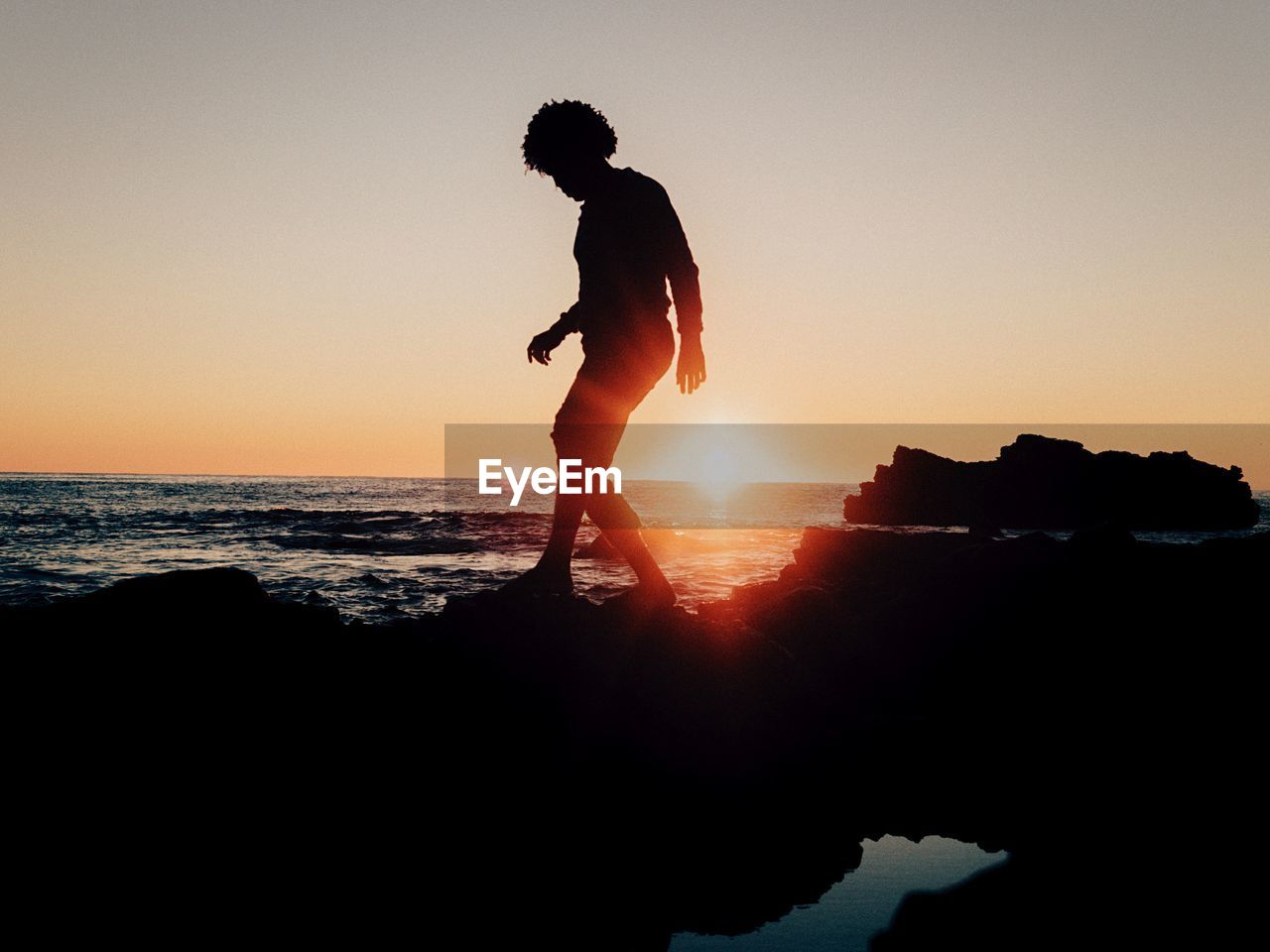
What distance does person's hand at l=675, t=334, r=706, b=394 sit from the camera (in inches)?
164

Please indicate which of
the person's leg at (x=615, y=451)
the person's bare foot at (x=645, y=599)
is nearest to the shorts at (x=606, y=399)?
the person's leg at (x=615, y=451)

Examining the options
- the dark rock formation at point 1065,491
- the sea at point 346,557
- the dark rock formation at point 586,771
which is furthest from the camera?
the dark rock formation at point 1065,491

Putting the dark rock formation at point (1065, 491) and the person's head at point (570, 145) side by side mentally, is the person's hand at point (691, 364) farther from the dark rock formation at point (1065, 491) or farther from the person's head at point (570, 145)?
the dark rock formation at point (1065, 491)

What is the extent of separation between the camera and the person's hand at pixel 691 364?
4.18 metres

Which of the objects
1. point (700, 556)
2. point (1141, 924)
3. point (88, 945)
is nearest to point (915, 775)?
point (1141, 924)

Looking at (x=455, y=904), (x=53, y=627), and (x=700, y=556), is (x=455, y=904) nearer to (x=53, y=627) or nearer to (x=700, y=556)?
(x=53, y=627)

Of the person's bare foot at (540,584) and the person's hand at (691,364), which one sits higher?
the person's hand at (691,364)

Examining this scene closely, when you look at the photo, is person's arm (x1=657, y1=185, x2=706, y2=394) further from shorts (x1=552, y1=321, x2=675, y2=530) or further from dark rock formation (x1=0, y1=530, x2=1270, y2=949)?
dark rock formation (x1=0, y1=530, x2=1270, y2=949)

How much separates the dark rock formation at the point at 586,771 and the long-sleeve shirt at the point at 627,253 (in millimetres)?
1588

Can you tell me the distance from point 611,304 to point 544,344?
1.48ft

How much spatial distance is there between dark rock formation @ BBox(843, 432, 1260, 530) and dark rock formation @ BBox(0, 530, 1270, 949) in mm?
52299

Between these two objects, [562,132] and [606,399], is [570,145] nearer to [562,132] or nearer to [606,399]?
[562,132]

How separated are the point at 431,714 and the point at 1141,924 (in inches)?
98.8

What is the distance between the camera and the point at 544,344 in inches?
168
